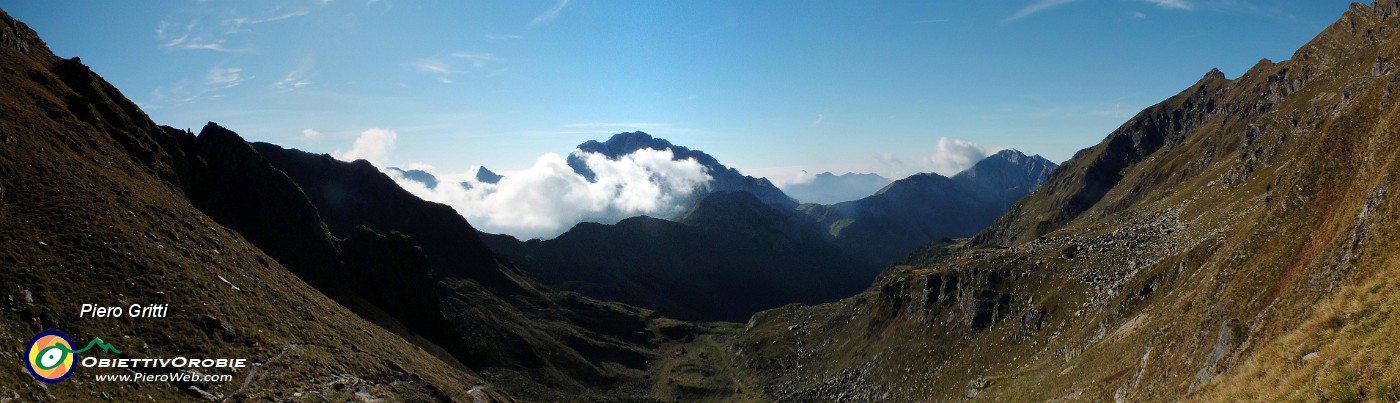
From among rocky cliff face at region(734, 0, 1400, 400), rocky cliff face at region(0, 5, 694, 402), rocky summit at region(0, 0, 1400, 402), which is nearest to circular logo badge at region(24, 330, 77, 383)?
rocky summit at region(0, 0, 1400, 402)

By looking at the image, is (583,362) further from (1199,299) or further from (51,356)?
(1199,299)

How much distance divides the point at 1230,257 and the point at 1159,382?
19.4m

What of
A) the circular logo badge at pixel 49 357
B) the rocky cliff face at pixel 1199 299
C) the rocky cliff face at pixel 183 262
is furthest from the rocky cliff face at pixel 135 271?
the rocky cliff face at pixel 1199 299

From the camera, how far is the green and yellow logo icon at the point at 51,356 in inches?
1484

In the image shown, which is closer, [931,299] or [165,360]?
[165,360]

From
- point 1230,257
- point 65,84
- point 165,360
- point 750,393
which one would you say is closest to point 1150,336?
point 1230,257

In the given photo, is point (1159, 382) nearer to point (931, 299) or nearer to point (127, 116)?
point (931, 299)

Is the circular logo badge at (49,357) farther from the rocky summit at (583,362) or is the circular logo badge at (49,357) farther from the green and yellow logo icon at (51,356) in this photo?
the rocky summit at (583,362)

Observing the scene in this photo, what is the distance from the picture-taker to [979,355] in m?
117

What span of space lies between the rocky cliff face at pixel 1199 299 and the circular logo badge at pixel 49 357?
6169cm

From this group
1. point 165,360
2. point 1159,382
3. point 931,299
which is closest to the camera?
point 1159,382

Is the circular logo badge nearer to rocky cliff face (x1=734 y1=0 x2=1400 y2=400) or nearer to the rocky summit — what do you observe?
the rocky summit

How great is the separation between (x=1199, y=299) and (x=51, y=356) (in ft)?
280

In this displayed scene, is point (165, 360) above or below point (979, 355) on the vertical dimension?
above
